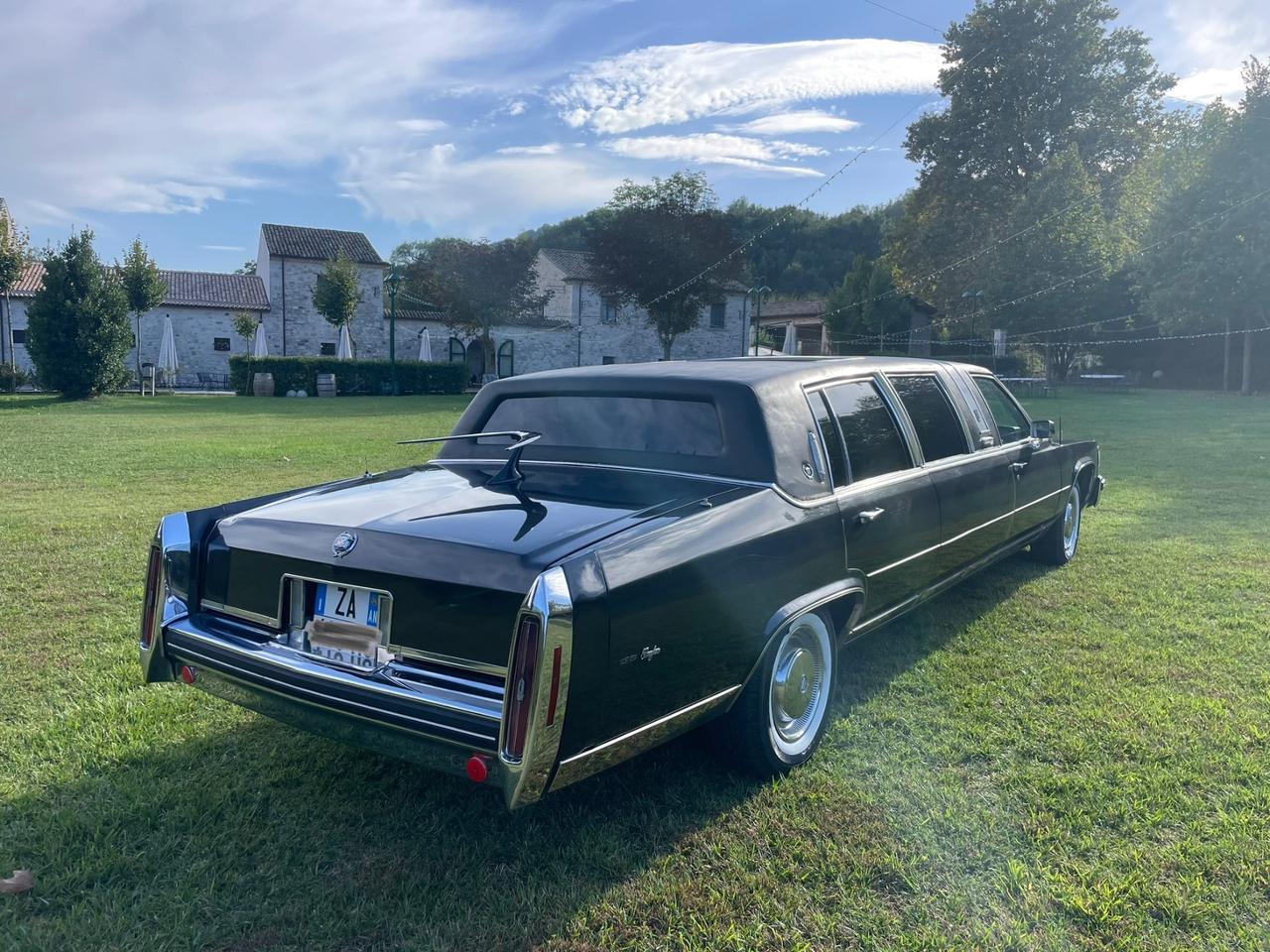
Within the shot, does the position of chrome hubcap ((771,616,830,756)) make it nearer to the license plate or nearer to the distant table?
the license plate

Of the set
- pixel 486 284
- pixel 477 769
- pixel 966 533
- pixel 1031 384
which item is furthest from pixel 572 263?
pixel 477 769

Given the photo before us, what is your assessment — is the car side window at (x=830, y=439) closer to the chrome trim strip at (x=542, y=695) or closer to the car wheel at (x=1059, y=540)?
the chrome trim strip at (x=542, y=695)

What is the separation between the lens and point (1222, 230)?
27.2m

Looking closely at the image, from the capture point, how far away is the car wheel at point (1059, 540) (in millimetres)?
6277

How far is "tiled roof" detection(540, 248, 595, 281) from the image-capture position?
47.5m

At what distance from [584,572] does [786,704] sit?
126 centimetres

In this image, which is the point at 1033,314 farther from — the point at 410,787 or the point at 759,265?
the point at 410,787

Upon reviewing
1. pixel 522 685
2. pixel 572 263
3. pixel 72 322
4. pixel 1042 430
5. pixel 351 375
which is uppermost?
pixel 572 263

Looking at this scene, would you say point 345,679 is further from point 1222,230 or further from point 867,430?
point 1222,230

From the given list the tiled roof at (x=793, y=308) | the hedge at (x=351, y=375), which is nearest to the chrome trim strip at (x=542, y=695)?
the hedge at (x=351, y=375)

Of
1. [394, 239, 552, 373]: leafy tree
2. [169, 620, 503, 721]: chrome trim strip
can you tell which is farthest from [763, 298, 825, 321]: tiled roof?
[169, 620, 503, 721]: chrome trim strip

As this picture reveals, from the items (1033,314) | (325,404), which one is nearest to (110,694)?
(325,404)

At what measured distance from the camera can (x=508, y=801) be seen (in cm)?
239

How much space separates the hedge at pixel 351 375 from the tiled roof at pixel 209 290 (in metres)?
14.6
